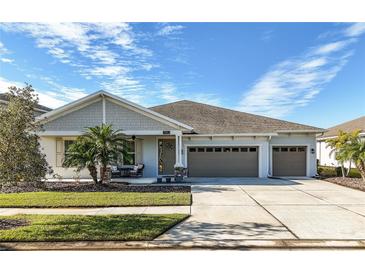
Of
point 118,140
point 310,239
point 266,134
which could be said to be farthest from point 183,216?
point 266,134

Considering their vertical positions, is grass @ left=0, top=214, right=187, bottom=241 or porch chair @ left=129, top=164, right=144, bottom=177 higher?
porch chair @ left=129, top=164, right=144, bottom=177

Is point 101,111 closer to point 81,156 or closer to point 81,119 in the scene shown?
point 81,119

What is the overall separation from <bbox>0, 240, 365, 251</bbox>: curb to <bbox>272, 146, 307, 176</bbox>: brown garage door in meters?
13.3

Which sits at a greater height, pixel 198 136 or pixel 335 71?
pixel 335 71

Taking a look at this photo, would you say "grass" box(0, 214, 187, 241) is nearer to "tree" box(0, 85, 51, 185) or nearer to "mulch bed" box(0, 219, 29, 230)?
"mulch bed" box(0, 219, 29, 230)

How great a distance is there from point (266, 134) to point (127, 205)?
1153cm

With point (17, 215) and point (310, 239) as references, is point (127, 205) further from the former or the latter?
point (310, 239)

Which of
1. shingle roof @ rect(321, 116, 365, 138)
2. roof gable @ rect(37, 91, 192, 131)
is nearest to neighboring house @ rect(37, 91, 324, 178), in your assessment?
roof gable @ rect(37, 91, 192, 131)

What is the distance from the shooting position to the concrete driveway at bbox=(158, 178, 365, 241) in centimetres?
611

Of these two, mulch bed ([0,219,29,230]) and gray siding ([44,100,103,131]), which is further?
gray siding ([44,100,103,131])

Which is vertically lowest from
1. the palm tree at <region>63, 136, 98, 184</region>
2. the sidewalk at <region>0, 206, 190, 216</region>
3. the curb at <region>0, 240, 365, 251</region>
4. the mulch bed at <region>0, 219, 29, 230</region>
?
the sidewalk at <region>0, 206, 190, 216</region>

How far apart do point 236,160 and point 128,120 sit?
7.62m

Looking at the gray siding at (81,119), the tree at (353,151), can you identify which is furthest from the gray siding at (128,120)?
the tree at (353,151)
